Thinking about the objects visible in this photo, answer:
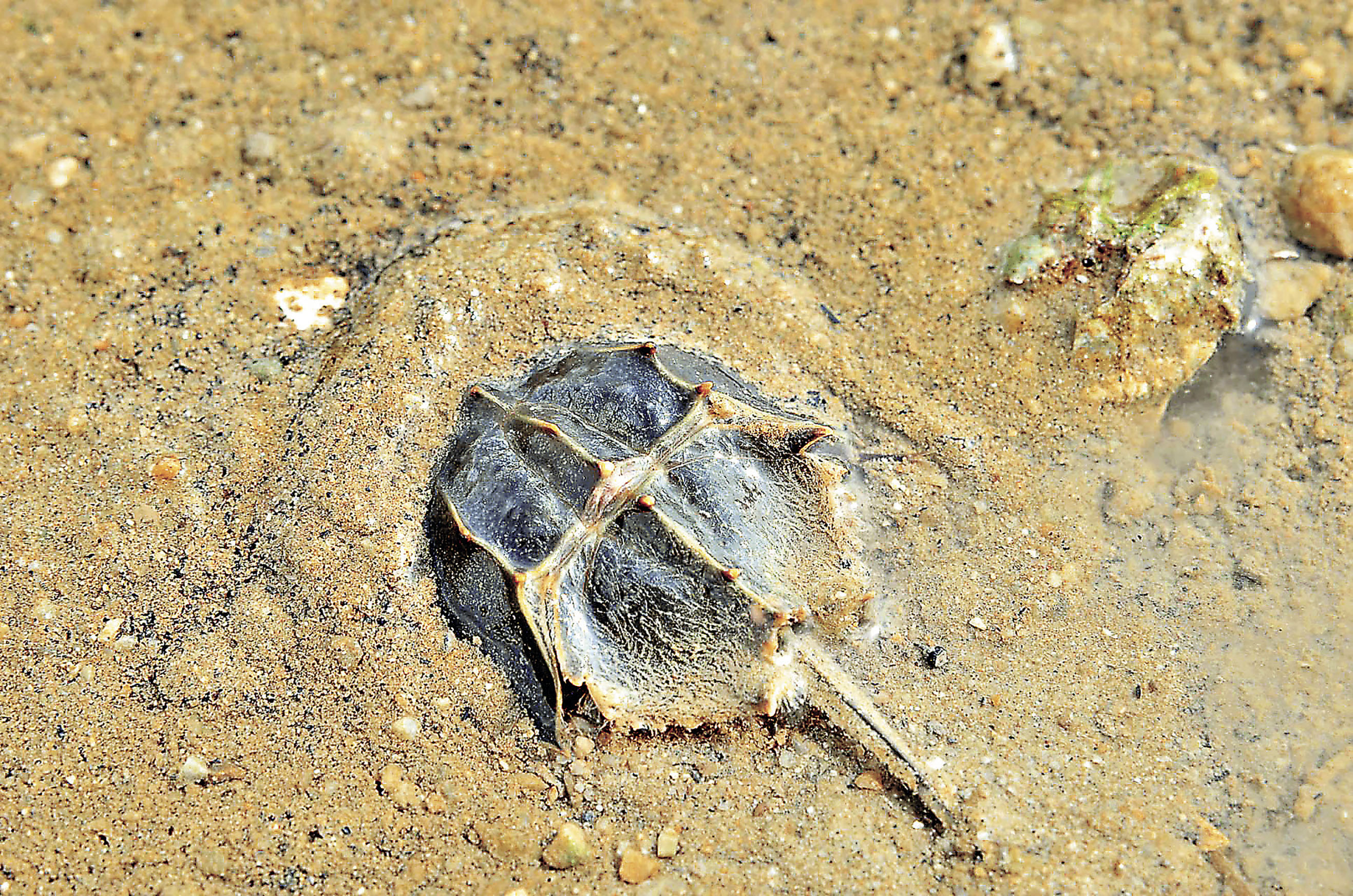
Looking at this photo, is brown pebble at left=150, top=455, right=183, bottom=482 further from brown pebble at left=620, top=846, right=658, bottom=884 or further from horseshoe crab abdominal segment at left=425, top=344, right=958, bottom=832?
brown pebble at left=620, top=846, right=658, bottom=884

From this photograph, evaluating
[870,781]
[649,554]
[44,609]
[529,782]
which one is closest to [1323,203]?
[870,781]

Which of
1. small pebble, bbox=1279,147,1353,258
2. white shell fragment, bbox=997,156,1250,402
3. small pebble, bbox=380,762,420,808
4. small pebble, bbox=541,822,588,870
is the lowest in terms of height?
small pebble, bbox=380,762,420,808

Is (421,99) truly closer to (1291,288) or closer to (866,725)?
(866,725)

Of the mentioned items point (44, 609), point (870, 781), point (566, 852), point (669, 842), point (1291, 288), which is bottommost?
point (44, 609)

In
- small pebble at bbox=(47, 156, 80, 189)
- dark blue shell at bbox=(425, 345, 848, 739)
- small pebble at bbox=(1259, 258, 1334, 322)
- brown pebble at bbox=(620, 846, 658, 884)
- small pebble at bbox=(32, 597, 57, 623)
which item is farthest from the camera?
small pebble at bbox=(47, 156, 80, 189)

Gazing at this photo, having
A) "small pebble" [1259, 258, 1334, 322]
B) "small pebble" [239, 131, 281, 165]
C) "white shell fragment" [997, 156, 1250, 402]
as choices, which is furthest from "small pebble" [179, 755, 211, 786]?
"small pebble" [1259, 258, 1334, 322]

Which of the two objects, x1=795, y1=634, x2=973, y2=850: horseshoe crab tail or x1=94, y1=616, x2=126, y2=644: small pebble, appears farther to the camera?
x1=94, y1=616, x2=126, y2=644: small pebble
